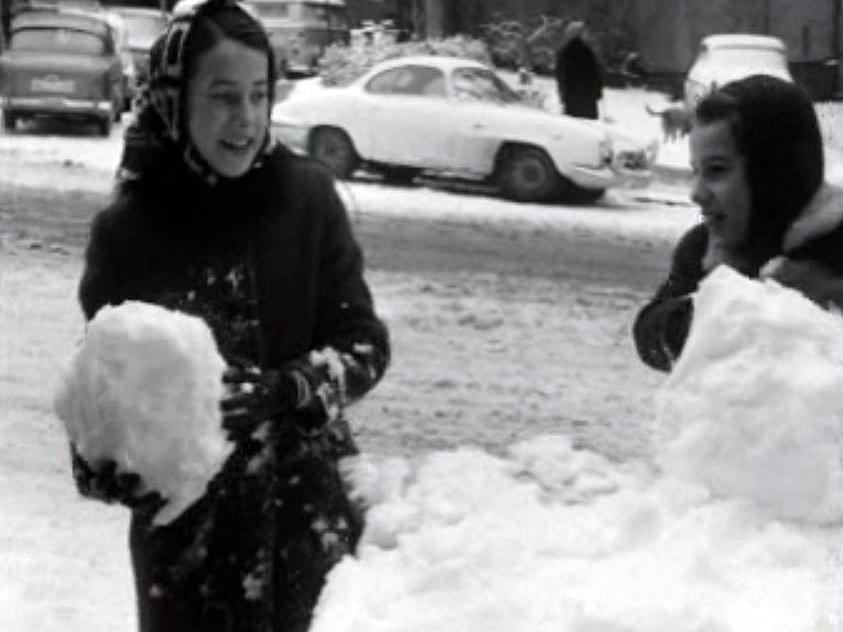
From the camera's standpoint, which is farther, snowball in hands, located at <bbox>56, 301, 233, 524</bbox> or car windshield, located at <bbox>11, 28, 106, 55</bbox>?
car windshield, located at <bbox>11, 28, 106, 55</bbox>

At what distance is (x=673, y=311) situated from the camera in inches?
97.3

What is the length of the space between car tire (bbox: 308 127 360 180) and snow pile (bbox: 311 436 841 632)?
1507 cm

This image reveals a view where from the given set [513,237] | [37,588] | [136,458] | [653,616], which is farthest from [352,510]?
[513,237]

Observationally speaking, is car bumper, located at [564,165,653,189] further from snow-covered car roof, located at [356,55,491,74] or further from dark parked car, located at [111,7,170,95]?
dark parked car, located at [111,7,170,95]

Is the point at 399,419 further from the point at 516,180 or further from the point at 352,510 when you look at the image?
the point at 516,180

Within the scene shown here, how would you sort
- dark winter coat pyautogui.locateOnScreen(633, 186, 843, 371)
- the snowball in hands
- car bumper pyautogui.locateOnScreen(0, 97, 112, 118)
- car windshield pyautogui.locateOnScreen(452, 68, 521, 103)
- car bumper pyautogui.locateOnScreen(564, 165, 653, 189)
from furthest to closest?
car bumper pyautogui.locateOnScreen(0, 97, 112, 118), car windshield pyautogui.locateOnScreen(452, 68, 521, 103), car bumper pyautogui.locateOnScreen(564, 165, 653, 189), dark winter coat pyautogui.locateOnScreen(633, 186, 843, 371), the snowball in hands

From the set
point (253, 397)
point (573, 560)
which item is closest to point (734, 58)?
point (253, 397)

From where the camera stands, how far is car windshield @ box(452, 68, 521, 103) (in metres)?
16.4

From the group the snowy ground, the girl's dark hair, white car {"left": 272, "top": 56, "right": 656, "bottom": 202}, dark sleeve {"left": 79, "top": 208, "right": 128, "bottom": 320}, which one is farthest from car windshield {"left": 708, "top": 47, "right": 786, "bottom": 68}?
dark sleeve {"left": 79, "top": 208, "right": 128, "bottom": 320}

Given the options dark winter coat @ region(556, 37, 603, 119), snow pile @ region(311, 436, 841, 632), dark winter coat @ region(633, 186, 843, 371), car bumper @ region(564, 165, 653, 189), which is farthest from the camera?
dark winter coat @ region(556, 37, 603, 119)

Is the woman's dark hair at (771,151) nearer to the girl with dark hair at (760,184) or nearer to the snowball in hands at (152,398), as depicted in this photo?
the girl with dark hair at (760,184)

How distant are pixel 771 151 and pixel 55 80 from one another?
62.6 feet

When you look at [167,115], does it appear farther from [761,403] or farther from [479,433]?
[479,433]

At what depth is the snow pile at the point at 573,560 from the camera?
1649 millimetres
